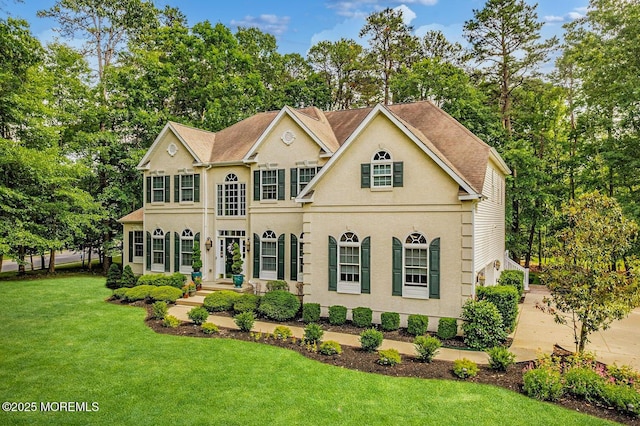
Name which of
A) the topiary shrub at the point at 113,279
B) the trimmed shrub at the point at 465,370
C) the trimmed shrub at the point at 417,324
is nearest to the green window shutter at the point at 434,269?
the trimmed shrub at the point at 417,324

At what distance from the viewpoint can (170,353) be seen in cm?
1072

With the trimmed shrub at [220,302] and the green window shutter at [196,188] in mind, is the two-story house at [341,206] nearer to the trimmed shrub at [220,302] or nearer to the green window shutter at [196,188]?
the green window shutter at [196,188]

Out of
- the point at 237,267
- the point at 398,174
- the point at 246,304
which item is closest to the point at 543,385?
the point at 398,174

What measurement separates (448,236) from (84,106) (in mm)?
26091

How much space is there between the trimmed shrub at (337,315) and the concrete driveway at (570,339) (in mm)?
5454

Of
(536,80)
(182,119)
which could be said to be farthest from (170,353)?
(536,80)

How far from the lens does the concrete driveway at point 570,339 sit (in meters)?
10.8

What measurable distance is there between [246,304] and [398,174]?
25.5ft

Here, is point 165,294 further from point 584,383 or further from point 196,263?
point 584,383

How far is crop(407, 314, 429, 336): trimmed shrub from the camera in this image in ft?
40.7

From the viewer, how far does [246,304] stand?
1501cm

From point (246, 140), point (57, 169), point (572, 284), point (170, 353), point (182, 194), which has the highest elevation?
point (246, 140)

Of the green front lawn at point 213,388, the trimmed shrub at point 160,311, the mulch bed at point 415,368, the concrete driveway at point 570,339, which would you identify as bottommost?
the concrete driveway at point 570,339

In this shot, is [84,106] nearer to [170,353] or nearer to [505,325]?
[170,353]
